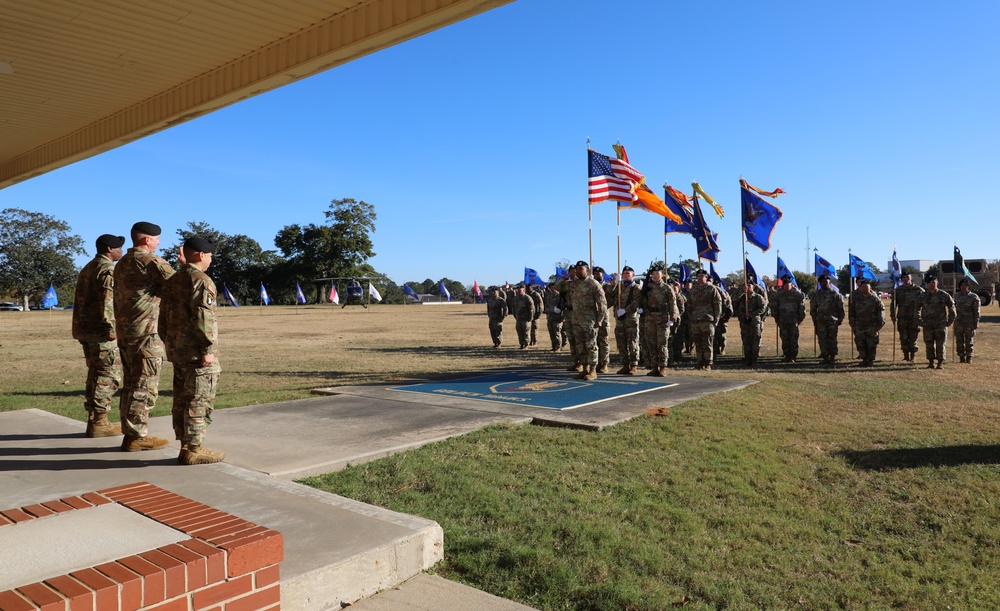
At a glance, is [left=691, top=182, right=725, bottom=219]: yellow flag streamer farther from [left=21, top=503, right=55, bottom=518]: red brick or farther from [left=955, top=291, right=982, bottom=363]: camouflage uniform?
[left=21, top=503, right=55, bottom=518]: red brick

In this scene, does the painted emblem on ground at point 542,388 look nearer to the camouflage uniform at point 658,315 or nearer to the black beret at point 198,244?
the camouflage uniform at point 658,315

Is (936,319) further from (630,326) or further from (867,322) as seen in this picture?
(630,326)

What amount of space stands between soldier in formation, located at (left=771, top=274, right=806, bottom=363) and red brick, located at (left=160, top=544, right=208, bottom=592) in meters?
14.2

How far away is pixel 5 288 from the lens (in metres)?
65.1

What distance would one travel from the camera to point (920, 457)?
18.8 feet

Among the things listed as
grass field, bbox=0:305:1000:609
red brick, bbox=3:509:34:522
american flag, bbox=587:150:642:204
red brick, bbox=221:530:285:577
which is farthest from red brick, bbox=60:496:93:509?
american flag, bbox=587:150:642:204

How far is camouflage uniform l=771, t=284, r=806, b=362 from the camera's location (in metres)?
14.6

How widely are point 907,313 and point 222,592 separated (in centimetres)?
1551

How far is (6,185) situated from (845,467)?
540 inches

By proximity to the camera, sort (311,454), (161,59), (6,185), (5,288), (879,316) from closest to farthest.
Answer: (311,454), (161,59), (6,185), (879,316), (5,288)

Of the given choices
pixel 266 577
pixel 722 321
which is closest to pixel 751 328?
pixel 722 321

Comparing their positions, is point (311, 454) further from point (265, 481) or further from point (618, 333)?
point (618, 333)

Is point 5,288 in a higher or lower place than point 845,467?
higher

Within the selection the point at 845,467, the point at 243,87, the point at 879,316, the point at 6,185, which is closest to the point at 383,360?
the point at 6,185
